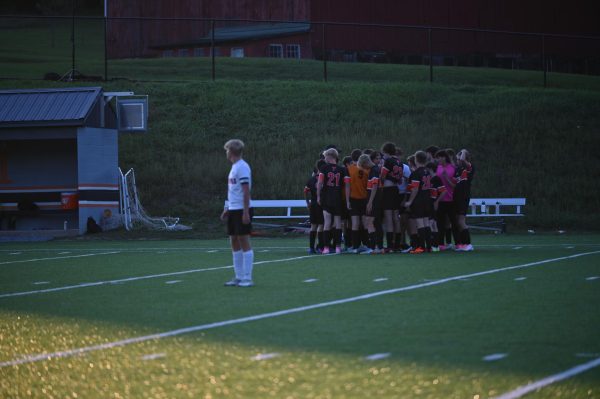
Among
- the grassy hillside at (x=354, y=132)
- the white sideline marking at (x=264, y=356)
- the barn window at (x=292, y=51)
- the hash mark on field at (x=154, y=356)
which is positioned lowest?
the hash mark on field at (x=154, y=356)

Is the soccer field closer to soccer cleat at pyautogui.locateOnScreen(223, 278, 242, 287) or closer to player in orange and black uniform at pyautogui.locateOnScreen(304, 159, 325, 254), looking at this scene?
soccer cleat at pyautogui.locateOnScreen(223, 278, 242, 287)

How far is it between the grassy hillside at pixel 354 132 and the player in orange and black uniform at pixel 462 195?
11593 millimetres

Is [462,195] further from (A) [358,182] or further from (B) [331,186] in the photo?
(B) [331,186]

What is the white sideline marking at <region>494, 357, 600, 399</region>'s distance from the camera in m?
7.19

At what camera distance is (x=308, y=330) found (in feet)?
33.6

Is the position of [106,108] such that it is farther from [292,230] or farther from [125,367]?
[125,367]

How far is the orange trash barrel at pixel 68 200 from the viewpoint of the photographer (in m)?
29.2

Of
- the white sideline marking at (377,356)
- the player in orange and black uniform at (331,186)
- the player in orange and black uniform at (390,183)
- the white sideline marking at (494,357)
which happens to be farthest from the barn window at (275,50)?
the white sideline marking at (494,357)

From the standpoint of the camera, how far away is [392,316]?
1108 cm

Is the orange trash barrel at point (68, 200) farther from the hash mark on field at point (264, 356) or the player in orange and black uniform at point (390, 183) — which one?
the hash mark on field at point (264, 356)

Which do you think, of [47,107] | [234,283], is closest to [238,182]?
[234,283]

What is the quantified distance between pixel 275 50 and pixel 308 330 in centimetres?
4377

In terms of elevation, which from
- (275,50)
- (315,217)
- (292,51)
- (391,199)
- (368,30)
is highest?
(368,30)

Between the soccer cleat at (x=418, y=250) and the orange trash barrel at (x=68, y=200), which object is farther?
the orange trash barrel at (x=68, y=200)
